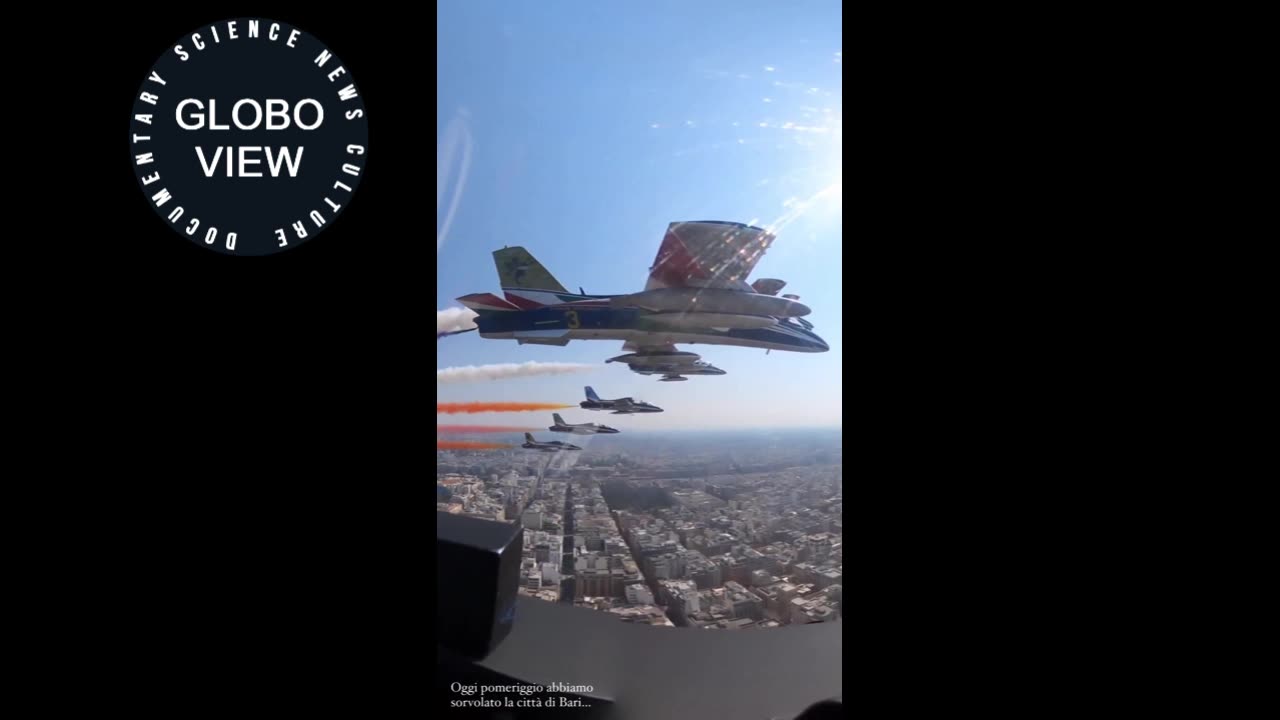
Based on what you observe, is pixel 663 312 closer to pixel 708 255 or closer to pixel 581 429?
pixel 708 255

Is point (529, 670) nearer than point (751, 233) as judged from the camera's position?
Yes

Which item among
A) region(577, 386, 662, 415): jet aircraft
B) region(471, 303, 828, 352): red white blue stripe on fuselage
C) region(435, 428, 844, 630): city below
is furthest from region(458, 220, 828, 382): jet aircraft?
region(435, 428, 844, 630): city below

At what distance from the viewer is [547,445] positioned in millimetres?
2484

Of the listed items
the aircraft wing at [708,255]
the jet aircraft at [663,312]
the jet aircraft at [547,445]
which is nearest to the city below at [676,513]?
the jet aircraft at [547,445]

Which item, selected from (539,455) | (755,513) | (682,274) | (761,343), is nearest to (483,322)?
(539,455)

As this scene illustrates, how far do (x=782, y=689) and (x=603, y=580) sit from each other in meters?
0.96

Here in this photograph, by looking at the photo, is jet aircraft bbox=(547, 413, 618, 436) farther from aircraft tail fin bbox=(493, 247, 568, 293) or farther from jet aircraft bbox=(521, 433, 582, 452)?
aircraft tail fin bbox=(493, 247, 568, 293)

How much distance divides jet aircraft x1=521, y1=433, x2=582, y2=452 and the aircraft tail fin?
0.70 meters

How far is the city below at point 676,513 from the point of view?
6.96ft

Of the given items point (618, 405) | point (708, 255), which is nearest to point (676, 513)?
point (618, 405)

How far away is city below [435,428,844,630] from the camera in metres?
2.12

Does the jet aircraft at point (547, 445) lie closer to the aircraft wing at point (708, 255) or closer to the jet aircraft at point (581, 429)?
the jet aircraft at point (581, 429)

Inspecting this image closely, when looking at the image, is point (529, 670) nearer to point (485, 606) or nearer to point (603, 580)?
point (485, 606)

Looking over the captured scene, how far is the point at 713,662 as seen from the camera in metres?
1.46
